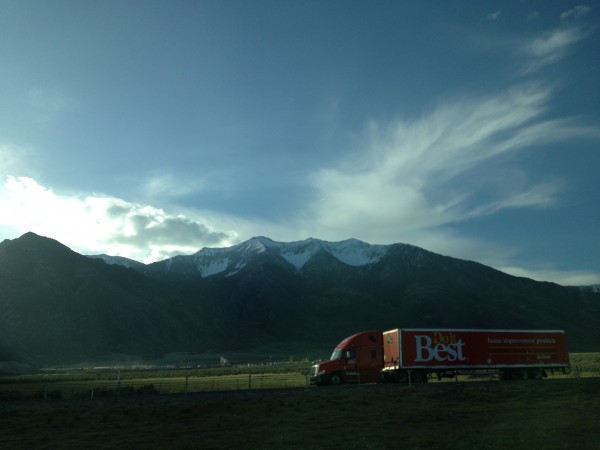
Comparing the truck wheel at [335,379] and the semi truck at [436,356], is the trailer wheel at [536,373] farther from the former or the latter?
the truck wheel at [335,379]

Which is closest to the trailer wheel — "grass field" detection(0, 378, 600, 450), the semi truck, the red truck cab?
the semi truck

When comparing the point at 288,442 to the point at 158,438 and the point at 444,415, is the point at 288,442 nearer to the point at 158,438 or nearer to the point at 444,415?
the point at 158,438

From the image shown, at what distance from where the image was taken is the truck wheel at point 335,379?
134 ft

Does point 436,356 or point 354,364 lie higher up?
point 436,356

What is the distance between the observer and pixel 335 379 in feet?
134

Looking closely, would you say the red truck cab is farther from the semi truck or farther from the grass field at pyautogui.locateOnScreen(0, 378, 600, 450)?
the grass field at pyautogui.locateOnScreen(0, 378, 600, 450)

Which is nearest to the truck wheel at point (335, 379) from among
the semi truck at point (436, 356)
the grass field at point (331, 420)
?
the semi truck at point (436, 356)

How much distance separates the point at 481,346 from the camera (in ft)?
143

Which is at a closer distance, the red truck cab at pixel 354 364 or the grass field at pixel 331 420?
the grass field at pixel 331 420

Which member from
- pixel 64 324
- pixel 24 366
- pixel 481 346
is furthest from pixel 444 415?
pixel 64 324

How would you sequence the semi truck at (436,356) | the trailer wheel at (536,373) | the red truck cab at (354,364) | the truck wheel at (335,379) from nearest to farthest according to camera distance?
the truck wheel at (335,379)
the red truck cab at (354,364)
the semi truck at (436,356)
the trailer wheel at (536,373)

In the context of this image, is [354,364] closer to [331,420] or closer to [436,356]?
[436,356]

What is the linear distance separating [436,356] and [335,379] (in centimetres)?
847

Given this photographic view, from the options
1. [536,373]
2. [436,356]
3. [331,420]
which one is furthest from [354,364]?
[331,420]
